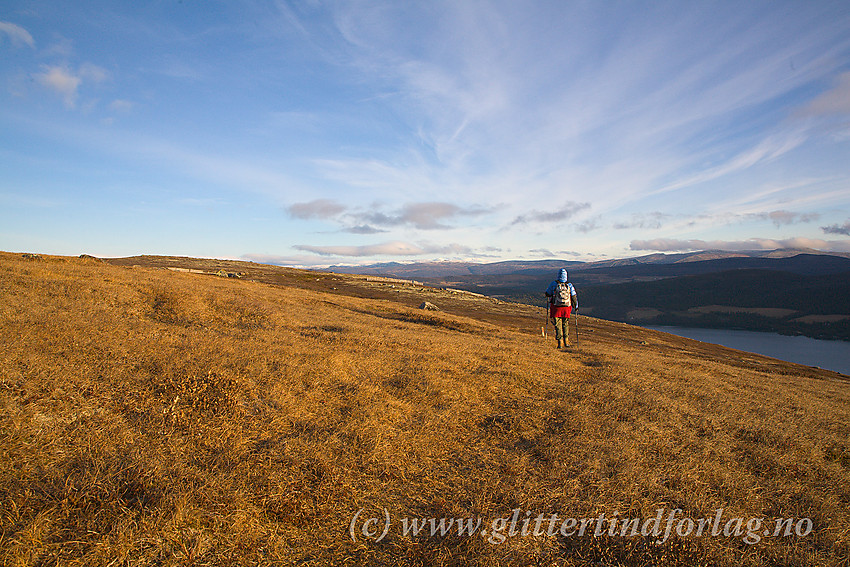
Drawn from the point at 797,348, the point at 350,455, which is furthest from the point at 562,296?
the point at 797,348

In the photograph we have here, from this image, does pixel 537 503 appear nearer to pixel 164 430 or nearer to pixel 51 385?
pixel 164 430

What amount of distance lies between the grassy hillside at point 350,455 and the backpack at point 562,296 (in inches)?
269

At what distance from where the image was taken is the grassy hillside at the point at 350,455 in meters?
4.38

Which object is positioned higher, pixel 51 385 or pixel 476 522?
pixel 51 385

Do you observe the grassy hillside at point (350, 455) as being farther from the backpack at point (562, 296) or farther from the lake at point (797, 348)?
the lake at point (797, 348)

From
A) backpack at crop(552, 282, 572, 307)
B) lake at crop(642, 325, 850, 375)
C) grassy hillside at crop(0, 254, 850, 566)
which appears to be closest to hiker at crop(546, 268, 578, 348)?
backpack at crop(552, 282, 572, 307)

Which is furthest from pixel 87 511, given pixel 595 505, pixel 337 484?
pixel 595 505

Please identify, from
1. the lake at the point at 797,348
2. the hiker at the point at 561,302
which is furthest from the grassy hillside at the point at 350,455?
the lake at the point at 797,348

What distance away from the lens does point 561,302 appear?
18.5 metres

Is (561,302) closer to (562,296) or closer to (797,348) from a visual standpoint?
(562,296)

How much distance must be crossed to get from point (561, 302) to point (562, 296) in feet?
0.99

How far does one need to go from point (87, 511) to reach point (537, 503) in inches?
219

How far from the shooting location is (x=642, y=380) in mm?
11898

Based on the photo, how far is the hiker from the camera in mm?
18422
